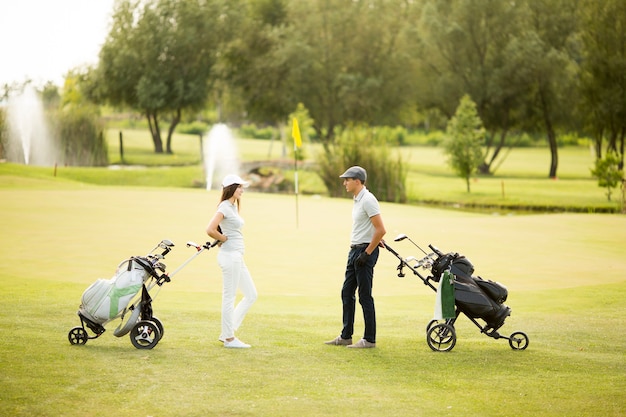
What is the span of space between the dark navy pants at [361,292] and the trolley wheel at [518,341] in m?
1.41

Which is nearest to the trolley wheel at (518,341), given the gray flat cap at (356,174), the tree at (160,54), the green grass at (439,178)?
the gray flat cap at (356,174)

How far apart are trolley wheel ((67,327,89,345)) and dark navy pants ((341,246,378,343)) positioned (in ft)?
8.54

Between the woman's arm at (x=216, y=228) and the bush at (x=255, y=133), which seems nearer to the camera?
the woman's arm at (x=216, y=228)

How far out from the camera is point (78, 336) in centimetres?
873

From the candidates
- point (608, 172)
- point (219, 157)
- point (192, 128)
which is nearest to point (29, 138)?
point (219, 157)

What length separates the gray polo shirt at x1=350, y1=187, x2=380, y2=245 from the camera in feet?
28.8

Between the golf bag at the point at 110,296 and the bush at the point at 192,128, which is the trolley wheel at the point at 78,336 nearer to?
the golf bag at the point at 110,296

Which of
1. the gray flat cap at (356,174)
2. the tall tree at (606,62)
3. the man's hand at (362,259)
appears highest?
the tall tree at (606,62)

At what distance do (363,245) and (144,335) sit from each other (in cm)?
233

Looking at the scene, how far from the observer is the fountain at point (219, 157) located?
52606mm

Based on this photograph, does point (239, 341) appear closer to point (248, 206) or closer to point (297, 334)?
point (297, 334)

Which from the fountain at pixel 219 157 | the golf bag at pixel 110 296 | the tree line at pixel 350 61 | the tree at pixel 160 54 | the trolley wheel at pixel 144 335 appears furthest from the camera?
the tree at pixel 160 54

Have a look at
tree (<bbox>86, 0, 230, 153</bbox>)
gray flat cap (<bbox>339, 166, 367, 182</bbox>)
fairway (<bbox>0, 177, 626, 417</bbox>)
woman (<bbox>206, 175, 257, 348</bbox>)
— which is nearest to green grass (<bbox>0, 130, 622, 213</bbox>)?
tree (<bbox>86, 0, 230, 153</bbox>)

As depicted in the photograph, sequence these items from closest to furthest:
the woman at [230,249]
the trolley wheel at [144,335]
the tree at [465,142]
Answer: the trolley wheel at [144,335] → the woman at [230,249] → the tree at [465,142]
